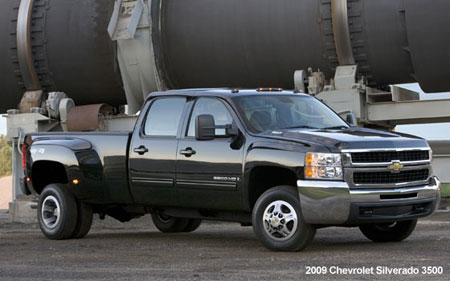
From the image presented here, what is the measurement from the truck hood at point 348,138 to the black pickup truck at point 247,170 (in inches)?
0.5

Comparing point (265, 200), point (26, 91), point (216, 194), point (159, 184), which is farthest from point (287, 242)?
point (26, 91)

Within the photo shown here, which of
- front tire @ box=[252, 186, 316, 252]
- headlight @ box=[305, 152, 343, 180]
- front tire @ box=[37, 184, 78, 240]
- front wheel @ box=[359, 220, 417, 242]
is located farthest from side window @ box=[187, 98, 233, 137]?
front tire @ box=[37, 184, 78, 240]

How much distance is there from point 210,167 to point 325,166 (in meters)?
1.64

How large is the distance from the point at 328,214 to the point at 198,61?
39.5ft

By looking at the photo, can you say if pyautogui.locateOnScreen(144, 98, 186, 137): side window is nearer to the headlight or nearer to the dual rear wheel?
the dual rear wheel

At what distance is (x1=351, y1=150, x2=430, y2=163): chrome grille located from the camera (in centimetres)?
980

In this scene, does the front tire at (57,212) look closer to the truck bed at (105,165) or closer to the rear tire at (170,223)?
the truck bed at (105,165)

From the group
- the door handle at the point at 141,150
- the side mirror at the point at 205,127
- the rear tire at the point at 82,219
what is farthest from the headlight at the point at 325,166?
the rear tire at the point at 82,219

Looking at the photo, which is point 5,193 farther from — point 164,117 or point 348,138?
point 348,138

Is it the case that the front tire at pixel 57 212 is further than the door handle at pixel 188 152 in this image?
Yes

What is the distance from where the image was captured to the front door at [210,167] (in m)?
10.5

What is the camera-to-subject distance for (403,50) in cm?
1903

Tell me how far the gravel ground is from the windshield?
147 cm

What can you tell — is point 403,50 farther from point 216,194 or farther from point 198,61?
point 216,194
